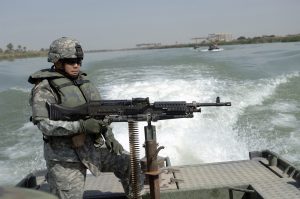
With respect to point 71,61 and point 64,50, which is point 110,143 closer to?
point 71,61

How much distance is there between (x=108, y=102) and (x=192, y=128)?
6.42 meters

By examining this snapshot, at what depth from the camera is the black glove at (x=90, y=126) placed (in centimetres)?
342

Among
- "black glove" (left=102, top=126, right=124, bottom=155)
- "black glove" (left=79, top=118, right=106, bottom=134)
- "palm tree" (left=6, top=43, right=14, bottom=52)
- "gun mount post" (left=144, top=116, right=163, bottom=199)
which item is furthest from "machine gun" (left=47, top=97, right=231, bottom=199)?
"palm tree" (left=6, top=43, right=14, bottom=52)

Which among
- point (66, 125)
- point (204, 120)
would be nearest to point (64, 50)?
point (66, 125)

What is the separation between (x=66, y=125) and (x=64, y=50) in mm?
590

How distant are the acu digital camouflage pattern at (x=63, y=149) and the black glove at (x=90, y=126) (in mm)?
39

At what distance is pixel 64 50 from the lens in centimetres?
358

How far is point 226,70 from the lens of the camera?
1845cm

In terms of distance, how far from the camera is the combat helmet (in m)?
3.59

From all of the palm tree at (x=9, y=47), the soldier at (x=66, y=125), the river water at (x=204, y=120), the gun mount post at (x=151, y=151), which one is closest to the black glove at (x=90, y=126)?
the soldier at (x=66, y=125)

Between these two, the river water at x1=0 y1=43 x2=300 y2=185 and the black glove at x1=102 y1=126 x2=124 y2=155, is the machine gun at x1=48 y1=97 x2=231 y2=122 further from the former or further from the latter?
the river water at x1=0 y1=43 x2=300 y2=185

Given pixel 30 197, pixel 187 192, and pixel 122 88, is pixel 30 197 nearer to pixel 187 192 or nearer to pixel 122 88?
pixel 187 192

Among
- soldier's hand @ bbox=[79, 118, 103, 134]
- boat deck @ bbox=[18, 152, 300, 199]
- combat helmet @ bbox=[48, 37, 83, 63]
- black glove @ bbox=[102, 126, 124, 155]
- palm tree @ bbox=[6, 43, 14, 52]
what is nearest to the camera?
soldier's hand @ bbox=[79, 118, 103, 134]

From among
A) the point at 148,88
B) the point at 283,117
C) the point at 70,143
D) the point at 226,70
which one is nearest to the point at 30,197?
the point at 70,143
